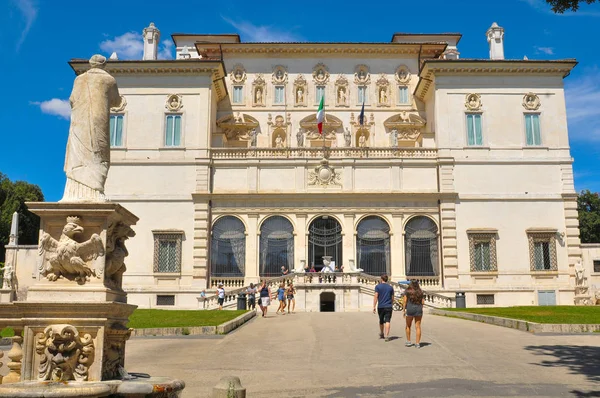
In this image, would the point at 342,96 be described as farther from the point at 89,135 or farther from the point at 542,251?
the point at 89,135

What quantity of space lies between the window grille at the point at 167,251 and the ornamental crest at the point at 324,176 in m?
9.24

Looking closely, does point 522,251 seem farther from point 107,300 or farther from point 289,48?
point 107,300

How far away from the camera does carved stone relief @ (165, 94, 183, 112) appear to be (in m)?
40.8

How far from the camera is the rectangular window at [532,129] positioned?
130ft

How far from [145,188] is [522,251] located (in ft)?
79.9

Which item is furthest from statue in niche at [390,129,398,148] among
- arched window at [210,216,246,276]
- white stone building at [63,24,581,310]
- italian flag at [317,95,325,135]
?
arched window at [210,216,246,276]

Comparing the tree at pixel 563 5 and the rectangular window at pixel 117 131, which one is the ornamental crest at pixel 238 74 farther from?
the tree at pixel 563 5

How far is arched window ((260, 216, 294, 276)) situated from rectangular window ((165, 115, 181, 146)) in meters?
8.21

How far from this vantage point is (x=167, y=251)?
126 feet

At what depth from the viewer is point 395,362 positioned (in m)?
13.5

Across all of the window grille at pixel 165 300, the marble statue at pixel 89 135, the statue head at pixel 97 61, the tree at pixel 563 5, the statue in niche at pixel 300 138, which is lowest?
the window grille at pixel 165 300

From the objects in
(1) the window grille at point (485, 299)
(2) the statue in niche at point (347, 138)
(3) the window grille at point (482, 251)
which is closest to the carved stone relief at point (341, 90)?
(2) the statue in niche at point (347, 138)

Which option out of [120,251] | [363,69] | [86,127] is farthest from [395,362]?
[363,69]

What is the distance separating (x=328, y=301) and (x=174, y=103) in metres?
17.0
